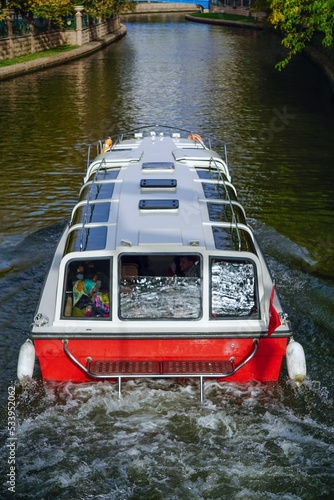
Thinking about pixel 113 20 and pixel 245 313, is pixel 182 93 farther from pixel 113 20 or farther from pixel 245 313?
pixel 113 20

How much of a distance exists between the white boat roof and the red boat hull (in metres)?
1.40

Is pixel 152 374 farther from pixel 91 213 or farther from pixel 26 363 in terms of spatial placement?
pixel 91 213

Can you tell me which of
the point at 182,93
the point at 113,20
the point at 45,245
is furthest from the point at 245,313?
the point at 113,20

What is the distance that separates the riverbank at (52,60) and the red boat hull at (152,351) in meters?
36.4

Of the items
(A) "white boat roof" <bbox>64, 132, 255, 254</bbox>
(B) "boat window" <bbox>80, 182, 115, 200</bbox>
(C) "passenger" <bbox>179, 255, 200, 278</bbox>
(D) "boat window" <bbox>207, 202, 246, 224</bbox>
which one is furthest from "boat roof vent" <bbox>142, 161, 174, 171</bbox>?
(C) "passenger" <bbox>179, 255, 200, 278</bbox>

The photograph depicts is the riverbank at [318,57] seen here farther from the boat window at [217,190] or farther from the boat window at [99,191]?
the boat window at [99,191]

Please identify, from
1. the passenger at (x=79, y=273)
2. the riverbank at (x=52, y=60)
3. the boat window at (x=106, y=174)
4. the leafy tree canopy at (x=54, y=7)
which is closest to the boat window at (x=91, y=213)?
the passenger at (x=79, y=273)

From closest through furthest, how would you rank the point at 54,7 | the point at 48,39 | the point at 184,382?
the point at 184,382 < the point at 54,7 < the point at 48,39

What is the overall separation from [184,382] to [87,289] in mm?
2074

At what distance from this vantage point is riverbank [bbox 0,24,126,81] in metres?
45.0

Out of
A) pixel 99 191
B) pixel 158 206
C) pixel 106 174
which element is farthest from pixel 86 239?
pixel 106 174

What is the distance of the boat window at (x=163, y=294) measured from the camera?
1047 centimetres

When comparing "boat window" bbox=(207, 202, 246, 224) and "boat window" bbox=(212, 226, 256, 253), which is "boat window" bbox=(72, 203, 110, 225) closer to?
"boat window" bbox=(207, 202, 246, 224)

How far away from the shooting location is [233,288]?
34.7 feet
